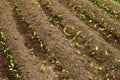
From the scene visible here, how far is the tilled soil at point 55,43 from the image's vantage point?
1216 centimetres

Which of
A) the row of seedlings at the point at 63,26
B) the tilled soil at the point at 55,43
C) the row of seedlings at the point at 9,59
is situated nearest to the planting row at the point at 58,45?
the tilled soil at the point at 55,43

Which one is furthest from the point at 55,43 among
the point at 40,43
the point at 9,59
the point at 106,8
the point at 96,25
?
the point at 106,8

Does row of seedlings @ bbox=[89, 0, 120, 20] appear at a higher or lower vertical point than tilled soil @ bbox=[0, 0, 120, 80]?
higher

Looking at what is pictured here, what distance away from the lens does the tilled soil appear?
12156 mm

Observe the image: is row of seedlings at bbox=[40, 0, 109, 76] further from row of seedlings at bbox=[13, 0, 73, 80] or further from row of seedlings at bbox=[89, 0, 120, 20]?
row of seedlings at bbox=[89, 0, 120, 20]

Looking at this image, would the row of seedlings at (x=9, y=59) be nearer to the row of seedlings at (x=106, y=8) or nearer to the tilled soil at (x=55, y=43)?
the tilled soil at (x=55, y=43)

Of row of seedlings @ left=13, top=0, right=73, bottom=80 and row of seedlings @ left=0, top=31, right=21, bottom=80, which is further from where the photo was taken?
row of seedlings @ left=13, top=0, right=73, bottom=80

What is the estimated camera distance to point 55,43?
1354cm

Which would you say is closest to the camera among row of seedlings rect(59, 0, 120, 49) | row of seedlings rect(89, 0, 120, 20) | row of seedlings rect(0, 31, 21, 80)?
row of seedlings rect(0, 31, 21, 80)

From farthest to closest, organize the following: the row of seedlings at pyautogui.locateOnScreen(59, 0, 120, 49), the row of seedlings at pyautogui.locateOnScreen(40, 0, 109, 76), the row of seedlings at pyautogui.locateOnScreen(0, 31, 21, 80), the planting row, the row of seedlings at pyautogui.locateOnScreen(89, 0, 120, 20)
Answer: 1. the row of seedlings at pyautogui.locateOnScreen(89, 0, 120, 20)
2. the row of seedlings at pyautogui.locateOnScreen(59, 0, 120, 49)
3. the row of seedlings at pyautogui.locateOnScreen(40, 0, 109, 76)
4. the planting row
5. the row of seedlings at pyautogui.locateOnScreen(0, 31, 21, 80)

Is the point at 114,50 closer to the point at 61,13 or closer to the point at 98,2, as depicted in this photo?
the point at 61,13

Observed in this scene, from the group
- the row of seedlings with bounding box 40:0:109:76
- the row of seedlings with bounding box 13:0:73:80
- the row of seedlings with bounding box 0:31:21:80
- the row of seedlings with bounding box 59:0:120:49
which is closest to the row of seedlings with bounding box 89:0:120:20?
the row of seedlings with bounding box 59:0:120:49

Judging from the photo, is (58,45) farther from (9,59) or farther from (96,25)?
(96,25)

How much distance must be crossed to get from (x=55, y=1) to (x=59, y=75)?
626 cm
